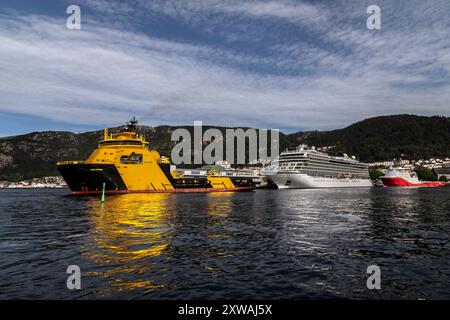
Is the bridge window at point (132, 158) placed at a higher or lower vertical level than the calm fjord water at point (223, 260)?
higher

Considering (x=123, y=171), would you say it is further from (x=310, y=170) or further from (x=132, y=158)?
(x=310, y=170)

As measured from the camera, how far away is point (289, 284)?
396 inches

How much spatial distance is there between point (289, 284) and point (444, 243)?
11.6 meters

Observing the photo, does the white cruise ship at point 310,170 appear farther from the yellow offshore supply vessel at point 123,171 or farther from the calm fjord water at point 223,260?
the calm fjord water at point 223,260

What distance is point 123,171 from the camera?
57.4 m

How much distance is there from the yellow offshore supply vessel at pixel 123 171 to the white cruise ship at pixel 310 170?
35.3 metres

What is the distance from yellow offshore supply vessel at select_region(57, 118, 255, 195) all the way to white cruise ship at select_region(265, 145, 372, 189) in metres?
35.3

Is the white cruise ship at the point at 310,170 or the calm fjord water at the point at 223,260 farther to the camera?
the white cruise ship at the point at 310,170

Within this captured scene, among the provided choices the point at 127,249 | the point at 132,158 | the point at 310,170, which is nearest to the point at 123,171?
the point at 132,158

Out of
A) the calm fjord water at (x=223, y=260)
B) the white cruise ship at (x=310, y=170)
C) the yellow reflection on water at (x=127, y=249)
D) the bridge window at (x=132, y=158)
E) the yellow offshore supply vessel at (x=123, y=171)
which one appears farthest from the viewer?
the white cruise ship at (x=310, y=170)

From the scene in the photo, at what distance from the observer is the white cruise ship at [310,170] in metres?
94.8

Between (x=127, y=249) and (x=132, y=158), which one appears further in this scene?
(x=132, y=158)

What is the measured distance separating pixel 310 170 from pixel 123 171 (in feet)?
211

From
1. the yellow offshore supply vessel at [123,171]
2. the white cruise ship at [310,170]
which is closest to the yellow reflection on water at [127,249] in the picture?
the yellow offshore supply vessel at [123,171]
